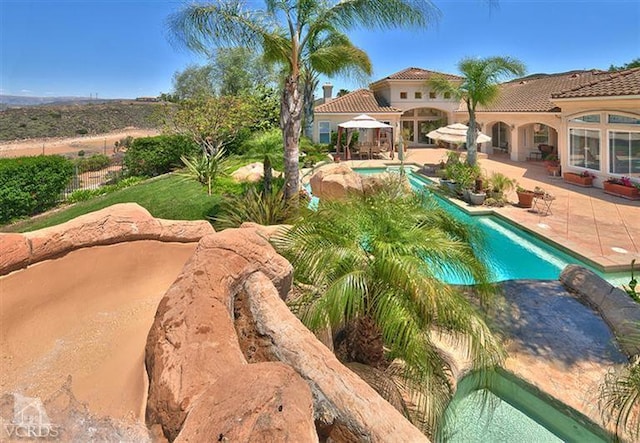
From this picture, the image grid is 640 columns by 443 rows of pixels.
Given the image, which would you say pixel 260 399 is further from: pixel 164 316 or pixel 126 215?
pixel 126 215

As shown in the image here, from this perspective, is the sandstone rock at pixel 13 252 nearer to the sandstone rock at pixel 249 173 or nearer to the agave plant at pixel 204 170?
the agave plant at pixel 204 170

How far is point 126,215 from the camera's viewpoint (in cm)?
627

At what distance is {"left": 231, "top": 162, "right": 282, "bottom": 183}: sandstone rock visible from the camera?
20.4m

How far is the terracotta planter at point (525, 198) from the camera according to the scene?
17172mm

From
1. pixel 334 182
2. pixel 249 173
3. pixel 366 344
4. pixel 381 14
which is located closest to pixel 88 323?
pixel 366 344

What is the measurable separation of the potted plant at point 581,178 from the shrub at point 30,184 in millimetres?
26624

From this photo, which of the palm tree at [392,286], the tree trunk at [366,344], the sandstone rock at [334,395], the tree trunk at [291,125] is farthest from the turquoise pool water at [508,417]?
the tree trunk at [291,125]

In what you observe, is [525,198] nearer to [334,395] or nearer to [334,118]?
[334,395]

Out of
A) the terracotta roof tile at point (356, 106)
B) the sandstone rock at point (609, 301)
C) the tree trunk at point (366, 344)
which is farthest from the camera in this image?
the terracotta roof tile at point (356, 106)

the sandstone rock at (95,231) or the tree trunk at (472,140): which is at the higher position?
the tree trunk at (472,140)

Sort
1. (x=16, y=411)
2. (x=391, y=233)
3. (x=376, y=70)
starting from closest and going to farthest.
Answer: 1. (x=16, y=411)
2. (x=391, y=233)
3. (x=376, y=70)

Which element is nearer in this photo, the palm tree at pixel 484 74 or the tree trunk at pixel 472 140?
the palm tree at pixel 484 74

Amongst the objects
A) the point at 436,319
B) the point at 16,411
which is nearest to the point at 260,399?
the point at 16,411

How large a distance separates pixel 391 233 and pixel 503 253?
30.1 feet
